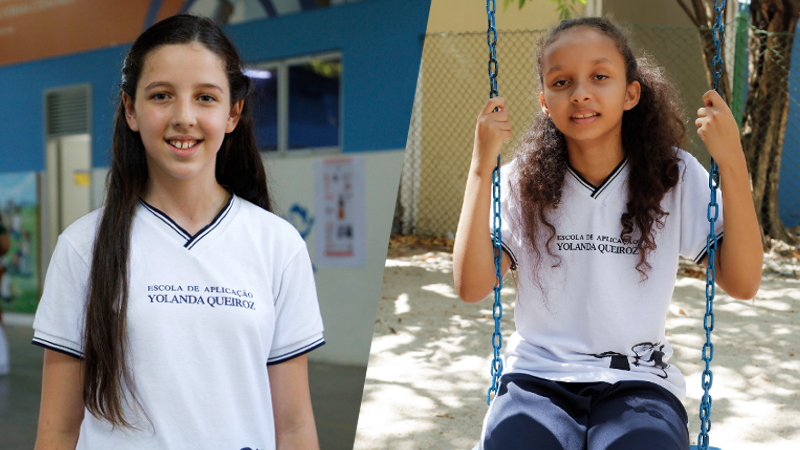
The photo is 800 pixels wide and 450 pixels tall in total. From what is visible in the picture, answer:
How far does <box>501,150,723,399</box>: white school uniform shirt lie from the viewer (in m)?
1.86

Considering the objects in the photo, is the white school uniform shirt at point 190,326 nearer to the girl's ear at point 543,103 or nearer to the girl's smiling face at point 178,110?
the girl's smiling face at point 178,110

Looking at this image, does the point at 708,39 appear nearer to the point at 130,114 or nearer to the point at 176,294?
the point at 130,114

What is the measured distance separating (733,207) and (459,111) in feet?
22.6

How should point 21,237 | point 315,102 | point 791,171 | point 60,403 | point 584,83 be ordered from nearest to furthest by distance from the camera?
point 60,403 < point 584,83 < point 315,102 < point 791,171 < point 21,237

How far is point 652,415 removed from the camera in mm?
1715

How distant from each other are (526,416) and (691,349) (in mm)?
3953

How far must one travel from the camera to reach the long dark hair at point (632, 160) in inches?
75.2

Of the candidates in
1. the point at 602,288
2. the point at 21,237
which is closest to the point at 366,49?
the point at 602,288

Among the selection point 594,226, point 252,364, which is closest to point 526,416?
point 594,226

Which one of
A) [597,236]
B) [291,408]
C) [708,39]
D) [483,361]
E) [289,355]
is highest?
[708,39]

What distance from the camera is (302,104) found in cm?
695

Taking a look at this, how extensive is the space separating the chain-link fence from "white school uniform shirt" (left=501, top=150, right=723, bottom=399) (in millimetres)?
6339

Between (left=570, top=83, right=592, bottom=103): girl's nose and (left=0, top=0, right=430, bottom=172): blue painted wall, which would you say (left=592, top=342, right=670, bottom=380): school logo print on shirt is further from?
(left=0, top=0, right=430, bottom=172): blue painted wall

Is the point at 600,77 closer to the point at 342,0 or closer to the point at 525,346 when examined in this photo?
the point at 525,346
